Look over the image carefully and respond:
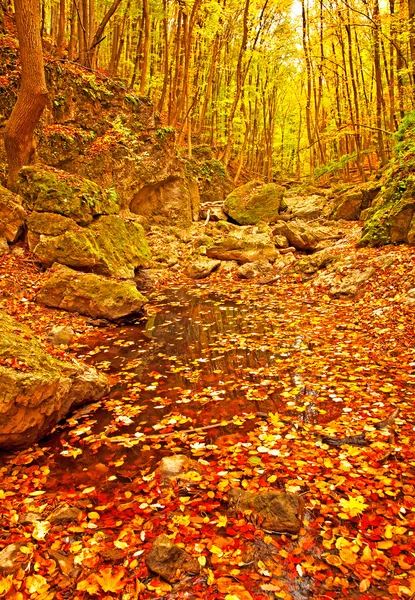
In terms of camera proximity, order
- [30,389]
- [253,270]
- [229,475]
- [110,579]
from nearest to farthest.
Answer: [110,579], [229,475], [30,389], [253,270]

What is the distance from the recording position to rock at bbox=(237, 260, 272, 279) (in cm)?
1301

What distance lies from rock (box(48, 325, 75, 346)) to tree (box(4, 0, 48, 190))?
5.97 meters

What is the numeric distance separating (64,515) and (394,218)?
10258mm

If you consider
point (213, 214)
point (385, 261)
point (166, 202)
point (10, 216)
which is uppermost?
point (166, 202)

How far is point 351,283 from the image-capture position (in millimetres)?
9391

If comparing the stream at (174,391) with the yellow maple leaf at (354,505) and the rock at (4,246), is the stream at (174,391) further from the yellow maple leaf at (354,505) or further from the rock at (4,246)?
the rock at (4,246)

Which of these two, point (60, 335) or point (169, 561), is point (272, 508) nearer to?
point (169, 561)

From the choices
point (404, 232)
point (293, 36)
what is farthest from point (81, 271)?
point (293, 36)

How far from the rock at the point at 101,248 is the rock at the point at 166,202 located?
5.91 m

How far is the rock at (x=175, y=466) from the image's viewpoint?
11.3 ft

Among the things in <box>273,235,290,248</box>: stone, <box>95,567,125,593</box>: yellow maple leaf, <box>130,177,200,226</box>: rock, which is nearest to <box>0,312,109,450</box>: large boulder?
<box>95,567,125,593</box>: yellow maple leaf

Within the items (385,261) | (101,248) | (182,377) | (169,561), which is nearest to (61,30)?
(101,248)

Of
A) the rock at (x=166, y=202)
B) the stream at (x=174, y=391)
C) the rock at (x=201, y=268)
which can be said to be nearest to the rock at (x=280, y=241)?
the rock at (x=201, y=268)

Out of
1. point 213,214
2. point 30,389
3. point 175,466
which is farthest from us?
point 213,214
